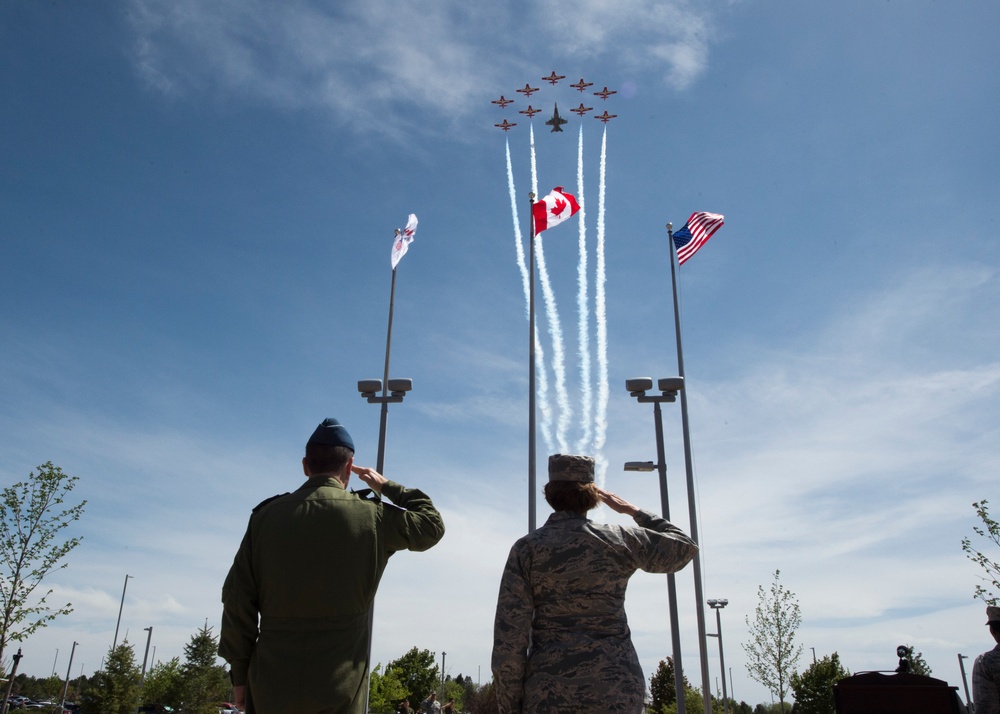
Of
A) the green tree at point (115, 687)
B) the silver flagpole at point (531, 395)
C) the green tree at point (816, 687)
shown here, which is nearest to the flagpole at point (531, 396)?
the silver flagpole at point (531, 395)

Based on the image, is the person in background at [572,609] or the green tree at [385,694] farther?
the green tree at [385,694]

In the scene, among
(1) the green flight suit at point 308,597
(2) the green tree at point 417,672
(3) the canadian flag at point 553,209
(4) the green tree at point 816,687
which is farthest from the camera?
(2) the green tree at point 417,672

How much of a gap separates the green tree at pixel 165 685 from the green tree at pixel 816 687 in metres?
40.4

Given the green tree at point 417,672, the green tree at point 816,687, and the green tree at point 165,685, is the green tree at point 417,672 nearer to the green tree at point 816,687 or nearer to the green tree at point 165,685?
the green tree at point 165,685

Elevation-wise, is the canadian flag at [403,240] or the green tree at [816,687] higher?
the canadian flag at [403,240]

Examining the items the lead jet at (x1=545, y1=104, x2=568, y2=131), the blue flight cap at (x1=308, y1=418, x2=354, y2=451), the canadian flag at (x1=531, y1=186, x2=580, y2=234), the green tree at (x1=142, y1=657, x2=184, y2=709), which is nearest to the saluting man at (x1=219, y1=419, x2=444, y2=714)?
the blue flight cap at (x1=308, y1=418, x2=354, y2=451)

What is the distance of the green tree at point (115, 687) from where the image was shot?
4316 centimetres

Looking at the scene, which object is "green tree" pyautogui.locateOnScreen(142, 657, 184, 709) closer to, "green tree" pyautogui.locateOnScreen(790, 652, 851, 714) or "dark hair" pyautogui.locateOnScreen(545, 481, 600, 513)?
"green tree" pyautogui.locateOnScreen(790, 652, 851, 714)

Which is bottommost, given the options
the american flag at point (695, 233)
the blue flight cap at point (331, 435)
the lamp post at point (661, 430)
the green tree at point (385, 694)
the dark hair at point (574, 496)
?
the green tree at point (385, 694)

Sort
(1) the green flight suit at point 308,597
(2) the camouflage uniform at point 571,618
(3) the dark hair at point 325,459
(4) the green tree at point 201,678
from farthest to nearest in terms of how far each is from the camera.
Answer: (4) the green tree at point 201,678 → (3) the dark hair at point 325,459 → (2) the camouflage uniform at point 571,618 → (1) the green flight suit at point 308,597

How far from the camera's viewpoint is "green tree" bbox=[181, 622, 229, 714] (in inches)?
1994

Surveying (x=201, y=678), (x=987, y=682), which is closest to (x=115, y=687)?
(x=201, y=678)

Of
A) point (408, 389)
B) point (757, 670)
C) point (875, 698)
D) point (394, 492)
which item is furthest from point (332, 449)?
point (757, 670)

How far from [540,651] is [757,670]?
1562 inches
